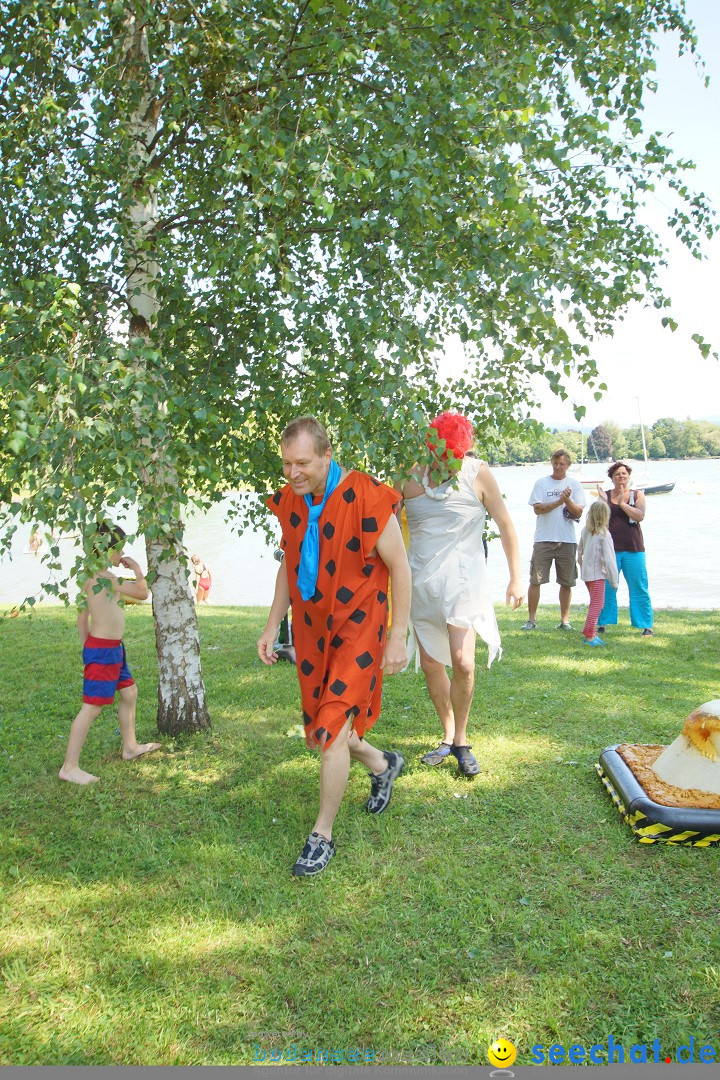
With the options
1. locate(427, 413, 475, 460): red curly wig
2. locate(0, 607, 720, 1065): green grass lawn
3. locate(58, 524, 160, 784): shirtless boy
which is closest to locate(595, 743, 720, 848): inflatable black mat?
locate(0, 607, 720, 1065): green grass lawn

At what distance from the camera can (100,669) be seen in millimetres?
4727

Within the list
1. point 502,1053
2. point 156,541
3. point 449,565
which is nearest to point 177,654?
point 156,541

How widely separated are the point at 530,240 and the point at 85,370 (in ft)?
6.67

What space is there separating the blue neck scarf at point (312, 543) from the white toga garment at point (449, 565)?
104 centimetres

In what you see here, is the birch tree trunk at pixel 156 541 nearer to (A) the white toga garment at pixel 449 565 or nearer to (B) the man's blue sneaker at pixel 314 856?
(A) the white toga garment at pixel 449 565

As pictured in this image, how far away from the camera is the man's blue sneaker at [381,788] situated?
165 inches

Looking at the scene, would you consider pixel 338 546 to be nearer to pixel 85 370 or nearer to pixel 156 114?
pixel 85 370

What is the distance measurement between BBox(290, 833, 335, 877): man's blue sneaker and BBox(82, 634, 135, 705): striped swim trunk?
1659mm

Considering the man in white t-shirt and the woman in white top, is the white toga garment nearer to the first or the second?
the woman in white top

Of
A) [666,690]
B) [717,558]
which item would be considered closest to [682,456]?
[717,558]

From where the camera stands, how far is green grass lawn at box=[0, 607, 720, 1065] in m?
2.60

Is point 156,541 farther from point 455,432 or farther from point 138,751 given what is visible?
point 455,432

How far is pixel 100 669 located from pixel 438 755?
204cm

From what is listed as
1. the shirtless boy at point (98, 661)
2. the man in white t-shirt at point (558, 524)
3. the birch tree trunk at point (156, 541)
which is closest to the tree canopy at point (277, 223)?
the birch tree trunk at point (156, 541)
